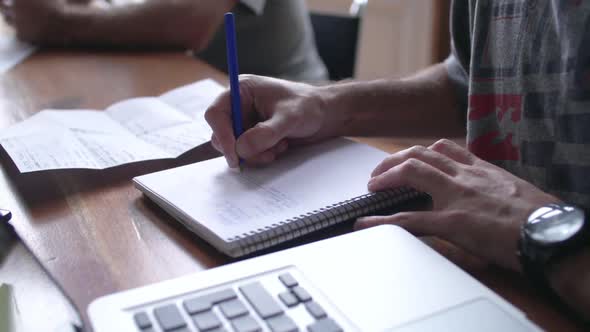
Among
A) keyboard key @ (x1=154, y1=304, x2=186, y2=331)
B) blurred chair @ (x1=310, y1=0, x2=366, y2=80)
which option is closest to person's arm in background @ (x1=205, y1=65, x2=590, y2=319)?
keyboard key @ (x1=154, y1=304, x2=186, y2=331)

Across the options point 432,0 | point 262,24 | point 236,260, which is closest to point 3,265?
point 236,260

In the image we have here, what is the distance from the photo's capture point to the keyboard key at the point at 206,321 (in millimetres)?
406

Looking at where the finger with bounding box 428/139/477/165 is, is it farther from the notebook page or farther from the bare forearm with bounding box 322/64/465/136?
the bare forearm with bounding box 322/64/465/136

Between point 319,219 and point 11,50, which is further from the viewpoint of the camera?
point 11,50

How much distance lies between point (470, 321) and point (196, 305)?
20 centimetres

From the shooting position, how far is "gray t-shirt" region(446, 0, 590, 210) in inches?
25.9

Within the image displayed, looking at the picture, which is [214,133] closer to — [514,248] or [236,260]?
[236,260]

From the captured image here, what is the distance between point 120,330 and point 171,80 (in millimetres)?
881

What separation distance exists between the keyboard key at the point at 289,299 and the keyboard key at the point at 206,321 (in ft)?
0.17

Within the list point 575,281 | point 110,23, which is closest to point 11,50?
point 110,23

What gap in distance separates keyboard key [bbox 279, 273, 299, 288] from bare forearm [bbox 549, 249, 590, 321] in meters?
0.21

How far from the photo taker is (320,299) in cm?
44

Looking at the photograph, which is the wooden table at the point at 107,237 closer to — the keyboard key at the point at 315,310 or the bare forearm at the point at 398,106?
the bare forearm at the point at 398,106

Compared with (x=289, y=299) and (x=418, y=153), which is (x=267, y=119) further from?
(x=289, y=299)
